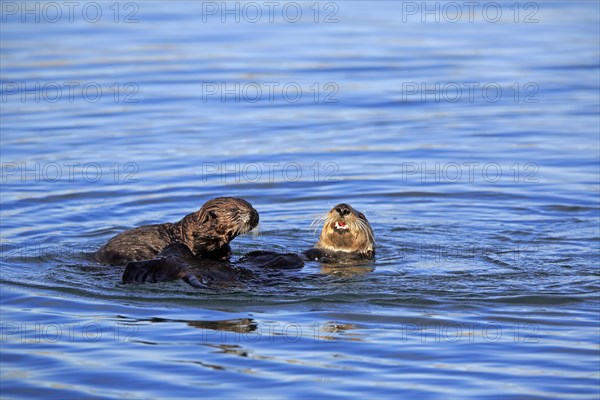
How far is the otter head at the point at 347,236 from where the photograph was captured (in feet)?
30.5

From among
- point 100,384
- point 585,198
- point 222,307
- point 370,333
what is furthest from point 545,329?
point 585,198

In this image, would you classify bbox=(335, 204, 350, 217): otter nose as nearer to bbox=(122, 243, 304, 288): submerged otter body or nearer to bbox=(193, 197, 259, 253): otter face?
bbox=(122, 243, 304, 288): submerged otter body

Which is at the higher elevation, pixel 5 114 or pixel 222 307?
pixel 5 114

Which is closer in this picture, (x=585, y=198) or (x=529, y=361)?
(x=529, y=361)

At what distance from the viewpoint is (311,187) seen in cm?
1220

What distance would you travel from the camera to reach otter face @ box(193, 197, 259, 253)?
8.84m

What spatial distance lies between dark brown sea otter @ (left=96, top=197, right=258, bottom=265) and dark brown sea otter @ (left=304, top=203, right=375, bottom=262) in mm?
782

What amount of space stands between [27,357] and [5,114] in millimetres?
8755

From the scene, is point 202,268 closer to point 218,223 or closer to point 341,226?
point 218,223

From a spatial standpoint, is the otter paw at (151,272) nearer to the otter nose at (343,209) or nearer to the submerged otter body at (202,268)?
the submerged otter body at (202,268)

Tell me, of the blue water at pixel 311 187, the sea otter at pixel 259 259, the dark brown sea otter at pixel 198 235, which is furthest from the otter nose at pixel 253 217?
the blue water at pixel 311 187

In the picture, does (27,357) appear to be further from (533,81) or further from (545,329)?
(533,81)

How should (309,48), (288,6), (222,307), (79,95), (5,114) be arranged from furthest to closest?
(288,6)
(309,48)
(79,95)
(5,114)
(222,307)

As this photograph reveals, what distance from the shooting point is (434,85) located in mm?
16656
